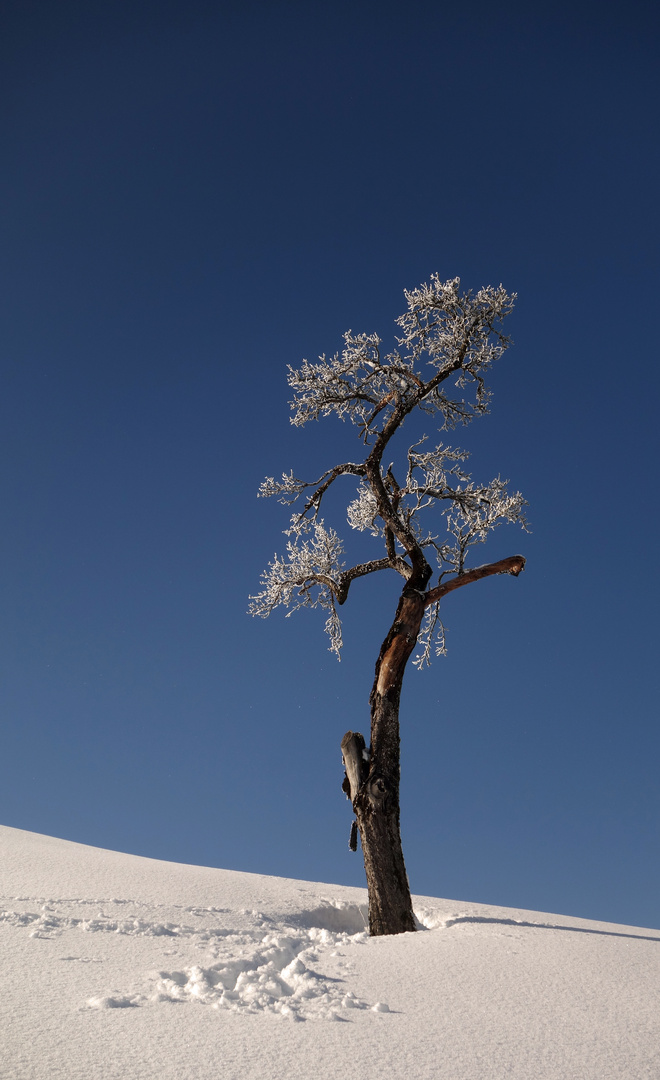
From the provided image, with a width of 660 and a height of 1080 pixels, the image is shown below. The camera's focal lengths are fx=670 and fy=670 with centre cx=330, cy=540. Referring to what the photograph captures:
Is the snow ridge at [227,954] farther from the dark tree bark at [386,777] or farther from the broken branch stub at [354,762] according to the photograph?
the broken branch stub at [354,762]

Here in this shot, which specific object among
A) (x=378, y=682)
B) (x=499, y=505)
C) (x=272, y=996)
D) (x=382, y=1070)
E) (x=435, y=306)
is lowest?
(x=382, y=1070)

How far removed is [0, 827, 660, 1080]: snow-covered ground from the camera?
9.19ft

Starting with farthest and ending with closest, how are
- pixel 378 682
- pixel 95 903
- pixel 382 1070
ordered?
pixel 378 682 → pixel 95 903 → pixel 382 1070

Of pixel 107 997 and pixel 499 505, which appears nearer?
pixel 107 997

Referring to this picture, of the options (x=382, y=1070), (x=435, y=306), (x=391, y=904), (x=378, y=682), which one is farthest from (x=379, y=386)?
(x=382, y=1070)

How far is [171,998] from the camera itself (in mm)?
3418

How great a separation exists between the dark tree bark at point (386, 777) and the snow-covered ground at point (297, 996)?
0.76 meters

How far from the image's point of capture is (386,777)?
6840 mm

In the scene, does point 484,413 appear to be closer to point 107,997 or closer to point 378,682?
point 378,682

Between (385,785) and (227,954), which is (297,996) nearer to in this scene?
(227,954)

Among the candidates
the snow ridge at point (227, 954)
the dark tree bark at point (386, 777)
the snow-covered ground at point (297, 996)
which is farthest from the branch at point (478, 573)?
the snow ridge at point (227, 954)

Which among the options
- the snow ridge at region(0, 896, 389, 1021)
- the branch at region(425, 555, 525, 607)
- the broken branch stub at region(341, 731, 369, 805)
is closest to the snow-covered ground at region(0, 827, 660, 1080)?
the snow ridge at region(0, 896, 389, 1021)

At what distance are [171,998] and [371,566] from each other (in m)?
5.47

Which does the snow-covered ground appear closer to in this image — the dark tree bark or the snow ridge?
the snow ridge
